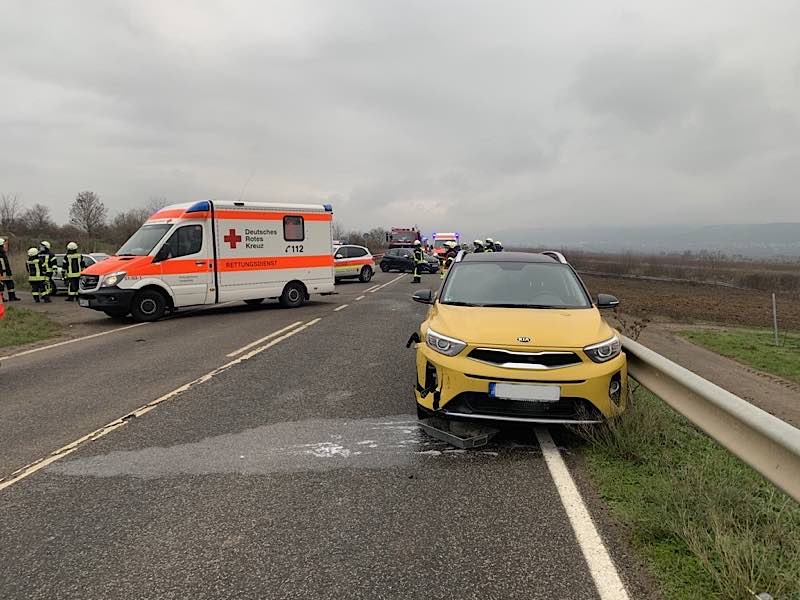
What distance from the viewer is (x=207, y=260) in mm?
13641

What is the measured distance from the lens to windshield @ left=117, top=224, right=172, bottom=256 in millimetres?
13093

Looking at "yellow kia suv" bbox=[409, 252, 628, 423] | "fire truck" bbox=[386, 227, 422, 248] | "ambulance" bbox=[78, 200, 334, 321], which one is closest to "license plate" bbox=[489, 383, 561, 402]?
"yellow kia suv" bbox=[409, 252, 628, 423]

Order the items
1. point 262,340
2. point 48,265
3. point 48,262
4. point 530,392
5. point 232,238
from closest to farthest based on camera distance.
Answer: point 530,392, point 262,340, point 232,238, point 48,262, point 48,265

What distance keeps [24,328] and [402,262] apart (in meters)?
27.4

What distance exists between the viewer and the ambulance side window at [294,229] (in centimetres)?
1514

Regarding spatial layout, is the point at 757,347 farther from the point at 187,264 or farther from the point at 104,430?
the point at 104,430

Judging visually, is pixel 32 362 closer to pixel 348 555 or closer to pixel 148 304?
pixel 148 304

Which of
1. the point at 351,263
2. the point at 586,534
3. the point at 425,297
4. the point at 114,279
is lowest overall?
the point at 586,534

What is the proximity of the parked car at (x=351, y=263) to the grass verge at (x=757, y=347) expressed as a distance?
Answer: 15065 mm

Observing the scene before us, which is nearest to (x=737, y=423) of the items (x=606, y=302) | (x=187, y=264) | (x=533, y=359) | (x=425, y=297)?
(x=533, y=359)

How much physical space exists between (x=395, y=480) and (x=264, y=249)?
11581mm

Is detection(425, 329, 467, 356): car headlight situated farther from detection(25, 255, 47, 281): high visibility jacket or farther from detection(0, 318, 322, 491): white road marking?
detection(25, 255, 47, 281): high visibility jacket

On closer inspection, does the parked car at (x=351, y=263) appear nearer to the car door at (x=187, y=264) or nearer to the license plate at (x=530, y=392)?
the car door at (x=187, y=264)

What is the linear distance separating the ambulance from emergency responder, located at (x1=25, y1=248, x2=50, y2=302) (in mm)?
5152
